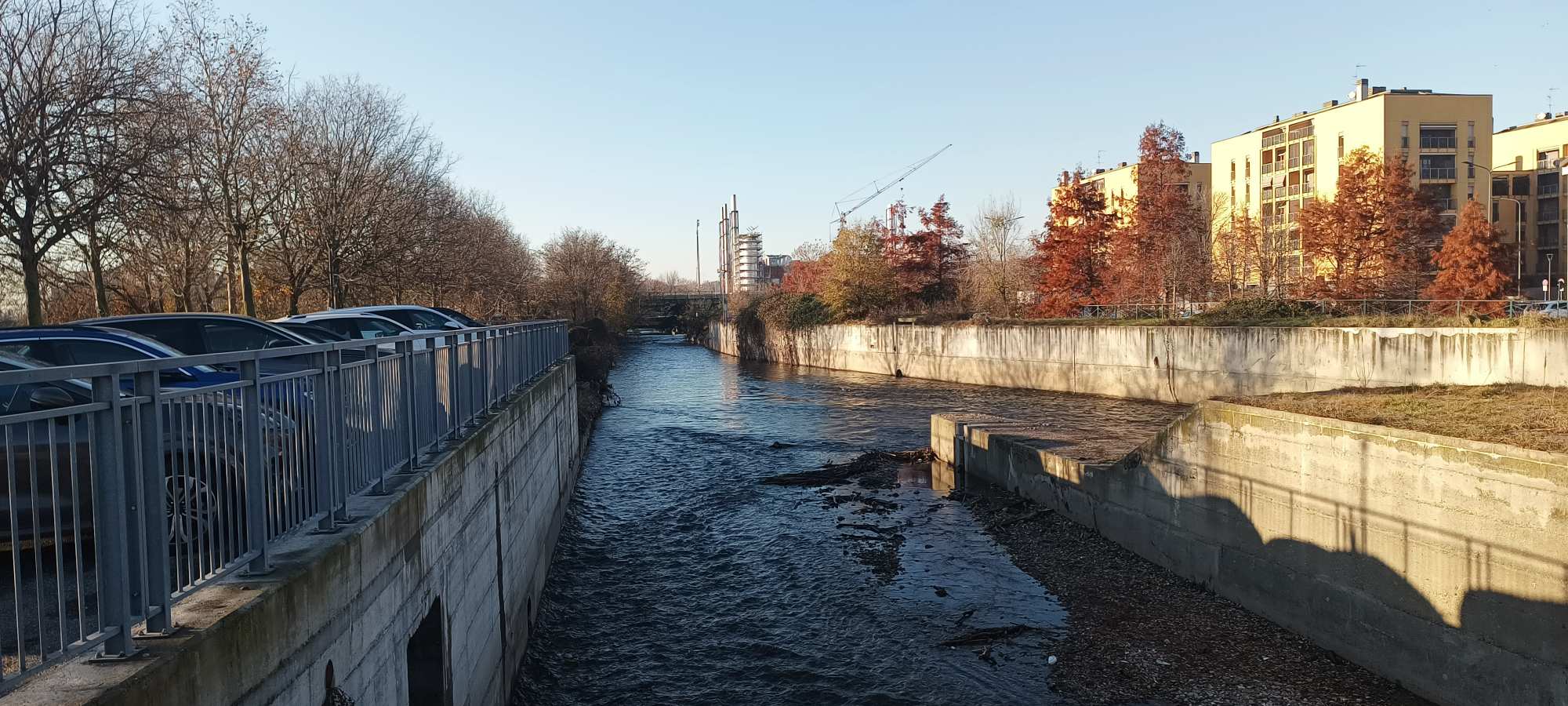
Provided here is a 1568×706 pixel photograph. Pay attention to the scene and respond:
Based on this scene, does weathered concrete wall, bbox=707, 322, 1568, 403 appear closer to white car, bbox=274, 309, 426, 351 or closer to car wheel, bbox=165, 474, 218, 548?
white car, bbox=274, 309, 426, 351

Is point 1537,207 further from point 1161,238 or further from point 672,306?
→ point 672,306

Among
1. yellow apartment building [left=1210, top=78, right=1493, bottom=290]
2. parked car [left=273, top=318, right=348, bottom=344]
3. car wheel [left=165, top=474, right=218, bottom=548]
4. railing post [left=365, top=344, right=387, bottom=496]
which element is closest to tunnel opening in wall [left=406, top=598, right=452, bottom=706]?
railing post [left=365, top=344, right=387, bottom=496]

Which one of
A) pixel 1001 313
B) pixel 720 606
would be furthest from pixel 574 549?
pixel 1001 313

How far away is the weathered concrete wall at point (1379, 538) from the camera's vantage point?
8.86m

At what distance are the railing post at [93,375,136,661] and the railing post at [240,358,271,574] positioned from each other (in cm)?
101

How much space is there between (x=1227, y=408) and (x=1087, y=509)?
4.30m

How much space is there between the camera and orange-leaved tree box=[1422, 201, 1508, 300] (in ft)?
147

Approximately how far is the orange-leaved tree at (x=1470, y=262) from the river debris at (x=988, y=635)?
4157cm

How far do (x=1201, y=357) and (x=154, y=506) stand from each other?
38.7 meters

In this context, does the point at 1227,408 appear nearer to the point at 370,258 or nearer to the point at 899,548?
the point at 899,548

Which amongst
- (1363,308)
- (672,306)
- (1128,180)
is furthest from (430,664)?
(672,306)

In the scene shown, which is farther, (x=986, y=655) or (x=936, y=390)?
(x=936, y=390)

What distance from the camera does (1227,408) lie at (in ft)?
43.2

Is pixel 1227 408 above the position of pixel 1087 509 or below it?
above
